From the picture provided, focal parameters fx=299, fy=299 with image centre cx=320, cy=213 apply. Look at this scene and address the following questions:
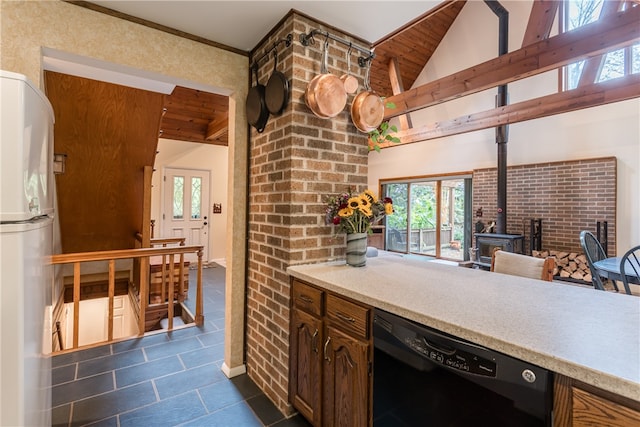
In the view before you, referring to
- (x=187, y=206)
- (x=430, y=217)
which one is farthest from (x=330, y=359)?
(x=430, y=217)

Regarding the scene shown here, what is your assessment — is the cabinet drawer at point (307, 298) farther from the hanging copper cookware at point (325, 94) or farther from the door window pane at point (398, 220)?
the door window pane at point (398, 220)

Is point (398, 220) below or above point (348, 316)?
above

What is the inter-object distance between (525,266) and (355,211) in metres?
1.36

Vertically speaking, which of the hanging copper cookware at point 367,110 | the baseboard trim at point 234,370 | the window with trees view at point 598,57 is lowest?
the baseboard trim at point 234,370

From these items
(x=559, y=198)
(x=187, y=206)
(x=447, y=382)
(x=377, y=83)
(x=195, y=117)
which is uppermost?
(x=377, y=83)

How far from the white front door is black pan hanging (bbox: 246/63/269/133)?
15.2 feet

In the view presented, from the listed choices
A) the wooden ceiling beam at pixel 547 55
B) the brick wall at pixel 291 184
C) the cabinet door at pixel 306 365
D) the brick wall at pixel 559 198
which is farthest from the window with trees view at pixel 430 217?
the cabinet door at pixel 306 365

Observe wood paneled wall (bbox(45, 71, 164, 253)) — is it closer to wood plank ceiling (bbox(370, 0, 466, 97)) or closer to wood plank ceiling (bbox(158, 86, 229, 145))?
wood plank ceiling (bbox(158, 86, 229, 145))

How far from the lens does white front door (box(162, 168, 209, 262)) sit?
6055 millimetres

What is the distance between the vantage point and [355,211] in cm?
179

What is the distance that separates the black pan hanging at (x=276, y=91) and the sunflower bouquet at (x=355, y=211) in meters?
0.65

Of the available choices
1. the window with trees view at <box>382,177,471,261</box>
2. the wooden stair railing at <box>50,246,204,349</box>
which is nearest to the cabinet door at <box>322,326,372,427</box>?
the wooden stair railing at <box>50,246,204,349</box>

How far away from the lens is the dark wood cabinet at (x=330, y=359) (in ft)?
4.34

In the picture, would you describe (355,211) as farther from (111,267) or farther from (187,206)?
(187,206)
